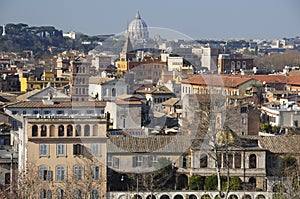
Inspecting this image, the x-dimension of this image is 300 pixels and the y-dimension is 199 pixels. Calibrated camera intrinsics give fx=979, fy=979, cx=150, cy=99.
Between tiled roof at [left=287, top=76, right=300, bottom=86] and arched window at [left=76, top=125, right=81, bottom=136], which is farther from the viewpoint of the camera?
tiled roof at [left=287, top=76, right=300, bottom=86]

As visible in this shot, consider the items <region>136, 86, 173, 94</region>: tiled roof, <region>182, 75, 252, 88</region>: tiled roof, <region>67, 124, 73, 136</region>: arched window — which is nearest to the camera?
<region>67, 124, 73, 136</region>: arched window

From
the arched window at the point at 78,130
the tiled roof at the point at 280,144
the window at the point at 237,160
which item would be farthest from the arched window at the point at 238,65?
the arched window at the point at 78,130

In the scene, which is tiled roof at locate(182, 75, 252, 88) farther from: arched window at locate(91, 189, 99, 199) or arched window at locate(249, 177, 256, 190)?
arched window at locate(91, 189, 99, 199)

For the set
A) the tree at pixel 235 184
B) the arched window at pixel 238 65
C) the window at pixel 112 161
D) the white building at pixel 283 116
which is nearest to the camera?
the tree at pixel 235 184

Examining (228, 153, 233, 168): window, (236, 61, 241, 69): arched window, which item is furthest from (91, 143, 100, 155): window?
(236, 61, 241, 69): arched window

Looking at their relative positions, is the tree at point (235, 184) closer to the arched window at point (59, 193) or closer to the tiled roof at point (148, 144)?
the tiled roof at point (148, 144)

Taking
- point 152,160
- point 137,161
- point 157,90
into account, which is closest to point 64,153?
point 137,161

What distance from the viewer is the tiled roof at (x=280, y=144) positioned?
15.2 meters

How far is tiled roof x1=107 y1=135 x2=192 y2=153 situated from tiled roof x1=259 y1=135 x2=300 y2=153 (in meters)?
1.20

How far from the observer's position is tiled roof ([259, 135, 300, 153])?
1516cm

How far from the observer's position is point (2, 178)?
14555 mm

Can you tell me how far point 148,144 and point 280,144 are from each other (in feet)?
6.97

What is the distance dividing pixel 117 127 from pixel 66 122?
5360mm

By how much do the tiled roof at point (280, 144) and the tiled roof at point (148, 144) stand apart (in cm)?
120
